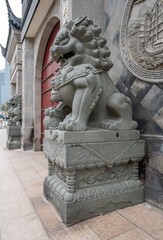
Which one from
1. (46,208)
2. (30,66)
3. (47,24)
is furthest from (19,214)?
(30,66)

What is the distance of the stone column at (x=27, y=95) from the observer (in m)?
6.05

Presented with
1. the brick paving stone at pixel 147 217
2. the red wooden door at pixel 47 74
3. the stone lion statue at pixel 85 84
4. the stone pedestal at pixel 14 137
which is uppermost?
the red wooden door at pixel 47 74

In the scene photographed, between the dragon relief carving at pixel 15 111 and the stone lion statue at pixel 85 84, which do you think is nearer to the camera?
the stone lion statue at pixel 85 84

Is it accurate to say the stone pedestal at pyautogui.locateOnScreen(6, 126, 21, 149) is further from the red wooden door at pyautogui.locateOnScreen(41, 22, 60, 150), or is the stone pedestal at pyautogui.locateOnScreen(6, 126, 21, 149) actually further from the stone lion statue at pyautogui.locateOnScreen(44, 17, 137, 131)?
the stone lion statue at pyautogui.locateOnScreen(44, 17, 137, 131)

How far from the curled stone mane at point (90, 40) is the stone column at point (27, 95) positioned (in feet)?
15.6

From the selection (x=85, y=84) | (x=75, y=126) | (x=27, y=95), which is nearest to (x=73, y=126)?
(x=75, y=126)

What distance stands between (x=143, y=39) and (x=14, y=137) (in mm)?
6137

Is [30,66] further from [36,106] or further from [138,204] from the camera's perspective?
[138,204]

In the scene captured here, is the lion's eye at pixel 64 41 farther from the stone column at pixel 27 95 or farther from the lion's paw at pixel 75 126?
the stone column at pixel 27 95

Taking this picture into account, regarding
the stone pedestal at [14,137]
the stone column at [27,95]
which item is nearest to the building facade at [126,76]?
the stone column at [27,95]

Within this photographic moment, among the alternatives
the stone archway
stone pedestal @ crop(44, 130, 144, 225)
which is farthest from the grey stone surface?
the stone archway

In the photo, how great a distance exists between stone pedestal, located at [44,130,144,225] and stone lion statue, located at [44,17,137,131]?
0.14 meters

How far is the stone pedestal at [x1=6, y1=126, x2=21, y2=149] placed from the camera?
6.48m

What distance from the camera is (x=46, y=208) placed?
70.5 inches
